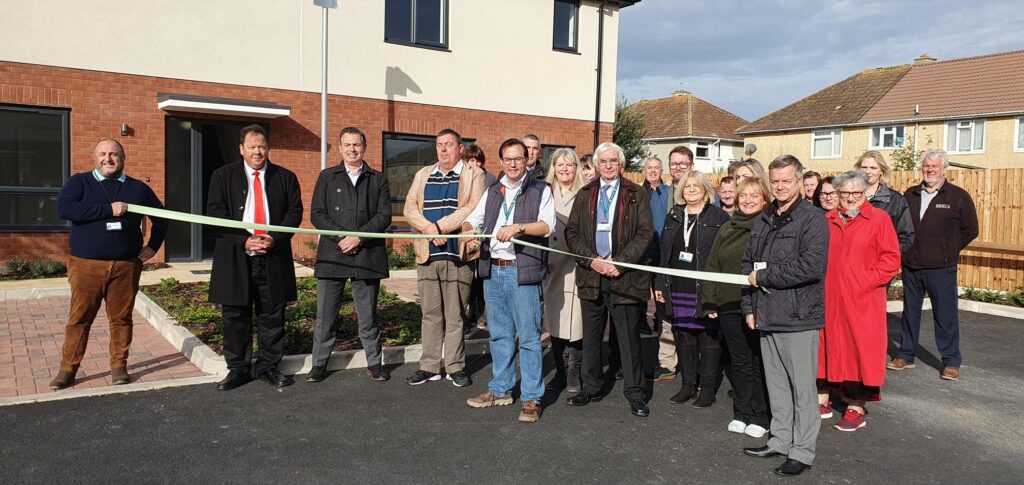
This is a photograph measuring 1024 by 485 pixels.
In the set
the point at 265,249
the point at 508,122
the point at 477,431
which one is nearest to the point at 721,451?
the point at 477,431

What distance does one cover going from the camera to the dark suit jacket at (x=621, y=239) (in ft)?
17.5

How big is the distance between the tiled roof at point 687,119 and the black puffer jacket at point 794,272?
41.8 metres

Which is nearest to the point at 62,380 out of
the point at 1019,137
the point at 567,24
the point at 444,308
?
the point at 444,308

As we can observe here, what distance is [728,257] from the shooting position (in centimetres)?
519

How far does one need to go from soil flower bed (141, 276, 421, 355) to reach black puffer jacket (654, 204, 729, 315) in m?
2.72

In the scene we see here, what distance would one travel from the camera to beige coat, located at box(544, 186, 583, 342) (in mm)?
5852

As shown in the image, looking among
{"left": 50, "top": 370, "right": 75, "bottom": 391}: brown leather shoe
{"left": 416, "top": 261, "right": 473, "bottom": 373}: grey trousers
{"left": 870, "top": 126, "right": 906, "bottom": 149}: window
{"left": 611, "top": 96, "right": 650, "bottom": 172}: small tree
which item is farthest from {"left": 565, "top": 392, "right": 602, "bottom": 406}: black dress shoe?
{"left": 870, "top": 126, "right": 906, "bottom": 149}: window

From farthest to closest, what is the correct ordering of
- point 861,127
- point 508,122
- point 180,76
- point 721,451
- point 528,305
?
point 861,127 < point 508,122 < point 180,76 < point 528,305 < point 721,451

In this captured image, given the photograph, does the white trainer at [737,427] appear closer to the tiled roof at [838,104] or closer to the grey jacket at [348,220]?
the grey jacket at [348,220]

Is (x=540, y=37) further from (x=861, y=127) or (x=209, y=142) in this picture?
(x=861, y=127)

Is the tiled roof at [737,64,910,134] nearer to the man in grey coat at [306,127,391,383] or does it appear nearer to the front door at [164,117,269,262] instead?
the front door at [164,117,269,262]

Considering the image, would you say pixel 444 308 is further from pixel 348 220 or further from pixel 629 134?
pixel 629 134

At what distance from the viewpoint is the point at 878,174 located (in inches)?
249

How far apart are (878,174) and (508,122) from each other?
10.0 metres
